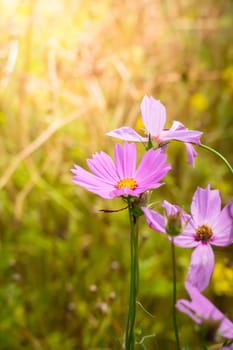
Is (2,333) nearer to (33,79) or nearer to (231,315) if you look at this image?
(231,315)

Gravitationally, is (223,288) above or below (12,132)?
below

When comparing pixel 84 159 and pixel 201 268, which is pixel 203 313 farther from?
pixel 84 159

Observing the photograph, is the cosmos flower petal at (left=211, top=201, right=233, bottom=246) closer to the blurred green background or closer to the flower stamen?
the flower stamen

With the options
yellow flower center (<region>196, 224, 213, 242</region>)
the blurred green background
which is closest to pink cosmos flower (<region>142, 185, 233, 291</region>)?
yellow flower center (<region>196, 224, 213, 242</region>)

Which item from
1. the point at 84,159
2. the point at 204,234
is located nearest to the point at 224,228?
the point at 204,234

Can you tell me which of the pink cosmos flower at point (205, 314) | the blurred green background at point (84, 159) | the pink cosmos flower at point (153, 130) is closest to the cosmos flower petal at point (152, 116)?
the pink cosmos flower at point (153, 130)

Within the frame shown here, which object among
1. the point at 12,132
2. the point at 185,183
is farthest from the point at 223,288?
the point at 12,132

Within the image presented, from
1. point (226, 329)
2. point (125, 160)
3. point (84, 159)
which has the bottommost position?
point (226, 329)
